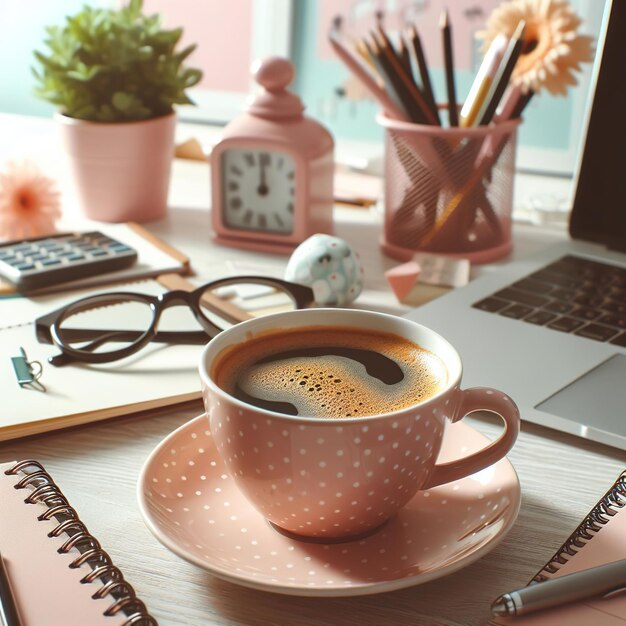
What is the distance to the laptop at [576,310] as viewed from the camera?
562mm

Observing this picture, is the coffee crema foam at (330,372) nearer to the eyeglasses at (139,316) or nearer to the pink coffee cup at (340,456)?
the pink coffee cup at (340,456)

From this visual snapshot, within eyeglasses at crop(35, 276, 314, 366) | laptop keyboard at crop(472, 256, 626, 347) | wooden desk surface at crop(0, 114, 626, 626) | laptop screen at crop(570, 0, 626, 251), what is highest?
laptop screen at crop(570, 0, 626, 251)

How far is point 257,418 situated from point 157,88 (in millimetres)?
628

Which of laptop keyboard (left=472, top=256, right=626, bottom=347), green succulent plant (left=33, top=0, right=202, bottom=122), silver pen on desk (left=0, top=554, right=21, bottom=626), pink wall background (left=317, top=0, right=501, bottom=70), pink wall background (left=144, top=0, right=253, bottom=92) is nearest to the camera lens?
silver pen on desk (left=0, top=554, right=21, bottom=626)

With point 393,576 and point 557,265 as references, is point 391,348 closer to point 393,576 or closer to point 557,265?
point 393,576

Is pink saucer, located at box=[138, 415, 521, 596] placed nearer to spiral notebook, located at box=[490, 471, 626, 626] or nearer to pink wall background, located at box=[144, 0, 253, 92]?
spiral notebook, located at box=[490, 471, 626, 626]

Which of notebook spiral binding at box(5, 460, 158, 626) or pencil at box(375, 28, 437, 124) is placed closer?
notebook spiral binding at box(5, 460, 158, 626)

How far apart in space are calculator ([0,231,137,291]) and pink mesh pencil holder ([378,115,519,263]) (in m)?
0.26

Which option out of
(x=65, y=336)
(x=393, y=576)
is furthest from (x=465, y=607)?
(x=65, y=336)

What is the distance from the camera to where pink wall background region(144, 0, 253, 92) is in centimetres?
140

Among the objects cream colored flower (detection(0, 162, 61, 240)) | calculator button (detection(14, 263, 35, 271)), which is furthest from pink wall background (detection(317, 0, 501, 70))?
calculator button (detection(14, 263, 35, 271))

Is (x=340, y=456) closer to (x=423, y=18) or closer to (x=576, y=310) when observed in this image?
(x=576, y=310)

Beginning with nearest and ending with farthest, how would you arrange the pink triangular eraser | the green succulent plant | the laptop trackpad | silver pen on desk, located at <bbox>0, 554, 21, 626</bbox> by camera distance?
1. silver pen on desk, located at <bbox>0, 554, 21, 626</bbox>
2. the laptop trackpad
3. the pink triangular eraser
4. the green succulent plant

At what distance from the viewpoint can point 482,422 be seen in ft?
1.85
